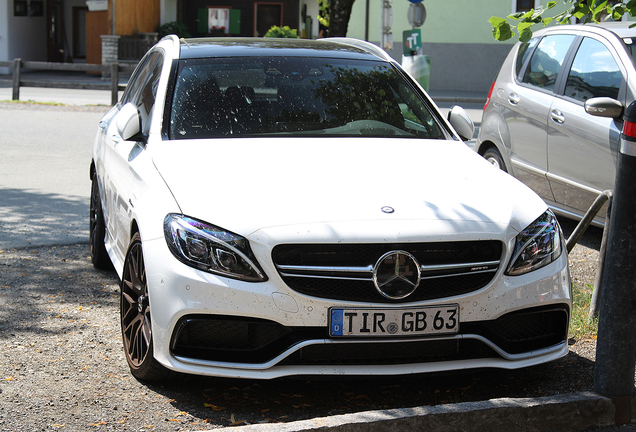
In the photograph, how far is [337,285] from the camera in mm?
3244

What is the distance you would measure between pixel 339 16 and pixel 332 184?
1476 cm

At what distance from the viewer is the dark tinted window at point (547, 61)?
22.9ft

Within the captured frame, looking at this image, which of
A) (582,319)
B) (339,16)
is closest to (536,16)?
(582,319)

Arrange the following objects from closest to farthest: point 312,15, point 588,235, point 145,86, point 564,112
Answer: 1. point 145,86
2. point 564,112
3. point 588,235
4. point 312,15

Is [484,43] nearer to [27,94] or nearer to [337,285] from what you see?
[27,94]

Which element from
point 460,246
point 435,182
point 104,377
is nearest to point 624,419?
point 460,246

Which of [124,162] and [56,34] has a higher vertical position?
[56,34]

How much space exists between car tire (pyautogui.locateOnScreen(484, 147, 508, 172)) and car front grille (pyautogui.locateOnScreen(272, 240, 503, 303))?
14.4 feet

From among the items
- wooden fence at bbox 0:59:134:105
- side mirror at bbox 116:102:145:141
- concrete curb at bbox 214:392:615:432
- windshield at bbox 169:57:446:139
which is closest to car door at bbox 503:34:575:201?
windshield at bbox 169:57:446:139

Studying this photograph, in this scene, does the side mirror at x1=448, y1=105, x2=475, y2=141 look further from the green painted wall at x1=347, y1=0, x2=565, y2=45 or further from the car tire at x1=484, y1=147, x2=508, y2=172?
the green painted wall at x1=347, y1=0, x2=565, y2=45

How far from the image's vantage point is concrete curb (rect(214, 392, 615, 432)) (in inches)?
120

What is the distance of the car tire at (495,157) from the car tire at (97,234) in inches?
148

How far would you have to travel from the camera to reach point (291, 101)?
457 cm

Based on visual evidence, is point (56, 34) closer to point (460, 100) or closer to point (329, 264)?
point (460, 100)
